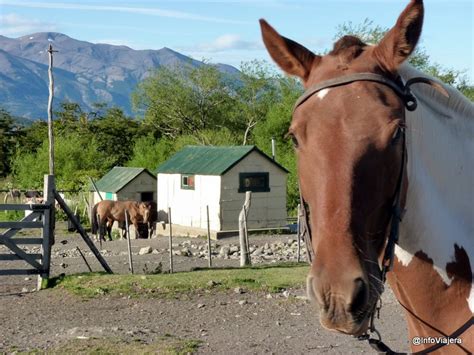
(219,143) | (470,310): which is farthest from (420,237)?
(219,143)

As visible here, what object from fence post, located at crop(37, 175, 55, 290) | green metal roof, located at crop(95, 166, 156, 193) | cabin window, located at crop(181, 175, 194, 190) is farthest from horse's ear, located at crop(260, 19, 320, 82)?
green metal roof, located at crop(95, 166, 156, 193)

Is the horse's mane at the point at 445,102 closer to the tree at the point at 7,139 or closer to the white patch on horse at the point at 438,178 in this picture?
the white patch on horse at the point at 438,178

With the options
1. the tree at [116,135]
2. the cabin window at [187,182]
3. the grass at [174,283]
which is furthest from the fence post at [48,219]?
the tree at [116,135]

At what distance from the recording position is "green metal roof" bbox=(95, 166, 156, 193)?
32.2 metres

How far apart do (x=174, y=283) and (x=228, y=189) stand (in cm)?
1431

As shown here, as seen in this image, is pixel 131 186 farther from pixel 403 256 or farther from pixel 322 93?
pixel 322 93

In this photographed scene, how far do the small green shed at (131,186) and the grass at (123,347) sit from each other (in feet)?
78.8

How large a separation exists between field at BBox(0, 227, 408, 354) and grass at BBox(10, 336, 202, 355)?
0.04 feet

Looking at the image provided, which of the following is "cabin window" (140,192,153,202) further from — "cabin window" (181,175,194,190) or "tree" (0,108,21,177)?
"tree" (0,108,21,177)

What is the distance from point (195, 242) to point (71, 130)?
35.3 m

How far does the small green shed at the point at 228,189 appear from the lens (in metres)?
25.9

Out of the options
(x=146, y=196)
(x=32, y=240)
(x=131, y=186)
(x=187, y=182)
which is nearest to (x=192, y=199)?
(x=187, y=182)

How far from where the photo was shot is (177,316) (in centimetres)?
976

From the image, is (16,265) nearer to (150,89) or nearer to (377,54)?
(377,54)
